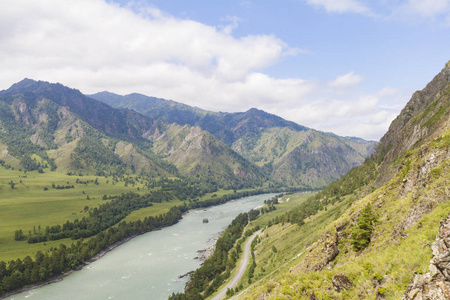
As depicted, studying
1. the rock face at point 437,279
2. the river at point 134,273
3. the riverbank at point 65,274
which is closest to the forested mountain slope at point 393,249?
the rock face at point 437,279

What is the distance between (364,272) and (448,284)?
10.5 metres

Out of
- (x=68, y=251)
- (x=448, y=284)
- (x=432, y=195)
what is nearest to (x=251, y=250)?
(x=68, y=251)

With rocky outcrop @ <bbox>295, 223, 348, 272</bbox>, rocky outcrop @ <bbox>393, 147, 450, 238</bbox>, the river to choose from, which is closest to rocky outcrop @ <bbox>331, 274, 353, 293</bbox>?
rocky outcrop @ <bbox>393, 147, 450, 238</bbox>

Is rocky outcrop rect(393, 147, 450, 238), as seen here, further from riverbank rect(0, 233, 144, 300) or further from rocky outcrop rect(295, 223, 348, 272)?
riverbank rect(0, 233, 144, 300)

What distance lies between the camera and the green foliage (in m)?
30.5

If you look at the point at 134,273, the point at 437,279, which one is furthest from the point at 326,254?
the point at 134,273

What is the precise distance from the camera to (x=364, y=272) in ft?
65.3

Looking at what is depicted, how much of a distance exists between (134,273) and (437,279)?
129889 millimetres

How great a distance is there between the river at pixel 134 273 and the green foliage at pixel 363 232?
287 feet

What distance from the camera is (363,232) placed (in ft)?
101

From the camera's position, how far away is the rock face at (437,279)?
1066 cm

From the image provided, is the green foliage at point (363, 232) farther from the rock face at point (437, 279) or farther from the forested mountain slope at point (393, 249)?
the rock face at point (437, 279)

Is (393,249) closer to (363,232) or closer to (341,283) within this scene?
(341,283)

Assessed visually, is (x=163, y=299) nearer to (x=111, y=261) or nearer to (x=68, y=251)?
(x=111, y=261)
